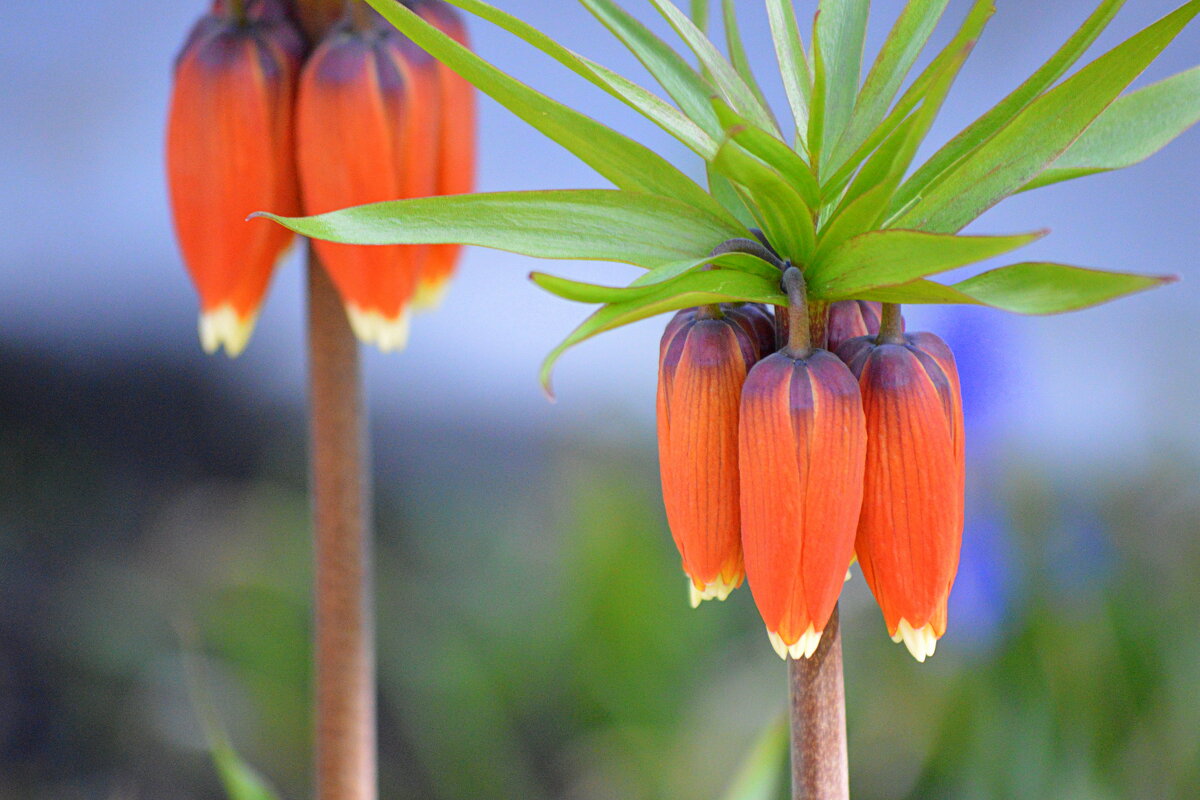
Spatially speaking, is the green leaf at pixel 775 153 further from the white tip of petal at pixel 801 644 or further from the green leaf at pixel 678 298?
the white tip of petal at pixel 801 644

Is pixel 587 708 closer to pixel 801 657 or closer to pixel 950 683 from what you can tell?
pixel 950 683

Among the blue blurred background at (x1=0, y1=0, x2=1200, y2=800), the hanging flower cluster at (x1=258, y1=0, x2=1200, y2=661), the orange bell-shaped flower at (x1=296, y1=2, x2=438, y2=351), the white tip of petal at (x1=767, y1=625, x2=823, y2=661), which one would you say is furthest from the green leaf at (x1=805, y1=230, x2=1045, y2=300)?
the blue blurred background at (x1=0, y1=0, x2=1200, y2=800)

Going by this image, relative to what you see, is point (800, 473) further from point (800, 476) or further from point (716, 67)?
point (716, 67)

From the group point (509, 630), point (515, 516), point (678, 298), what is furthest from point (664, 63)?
point (515, 516)

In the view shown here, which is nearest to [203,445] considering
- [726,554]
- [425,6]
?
[425,6]

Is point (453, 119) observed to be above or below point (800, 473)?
above
